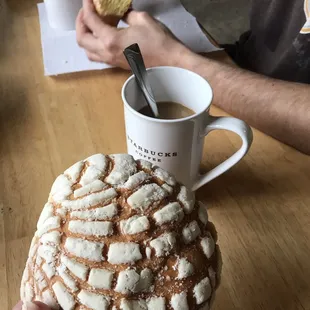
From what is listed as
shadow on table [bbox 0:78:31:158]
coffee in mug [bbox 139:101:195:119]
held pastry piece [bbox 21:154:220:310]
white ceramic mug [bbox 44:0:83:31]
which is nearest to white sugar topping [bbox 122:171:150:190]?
held pastry piece [bbox 21:154:220:310]

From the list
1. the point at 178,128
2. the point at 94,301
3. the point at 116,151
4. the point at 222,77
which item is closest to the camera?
the point at 94,301

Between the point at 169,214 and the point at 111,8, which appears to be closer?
the point at 169,214

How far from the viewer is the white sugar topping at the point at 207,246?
0.34m

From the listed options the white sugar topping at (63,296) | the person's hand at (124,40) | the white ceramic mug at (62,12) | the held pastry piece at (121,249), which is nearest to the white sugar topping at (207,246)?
the held pastry piece at (121,249)

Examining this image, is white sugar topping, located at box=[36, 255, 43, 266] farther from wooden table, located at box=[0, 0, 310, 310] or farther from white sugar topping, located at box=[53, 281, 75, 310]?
wooden table, located at box=[0, 0, 310, 310]

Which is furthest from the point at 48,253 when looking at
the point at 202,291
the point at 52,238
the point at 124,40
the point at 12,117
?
the point at 124,40

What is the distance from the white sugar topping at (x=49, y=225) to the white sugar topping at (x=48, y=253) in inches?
0.5

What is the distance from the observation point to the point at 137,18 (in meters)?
0.80

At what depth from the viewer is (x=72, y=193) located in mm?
340

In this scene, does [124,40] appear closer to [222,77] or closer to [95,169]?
[222,77]

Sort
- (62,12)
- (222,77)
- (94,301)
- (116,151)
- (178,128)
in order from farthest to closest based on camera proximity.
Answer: (62,12), (222,77), (116,151), (178,128), (94,301)

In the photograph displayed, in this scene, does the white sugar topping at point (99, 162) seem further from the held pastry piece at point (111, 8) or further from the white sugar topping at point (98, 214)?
the held pastry piece at point (111, 8)

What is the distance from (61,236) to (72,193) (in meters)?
0.04

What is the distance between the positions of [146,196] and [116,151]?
28cm
